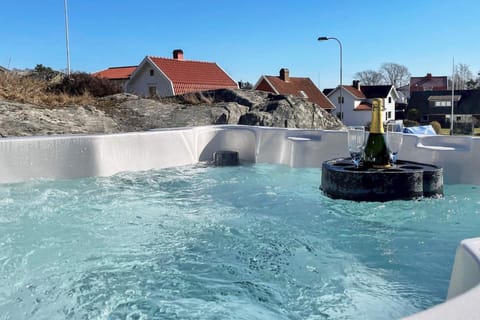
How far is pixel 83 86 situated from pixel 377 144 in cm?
721

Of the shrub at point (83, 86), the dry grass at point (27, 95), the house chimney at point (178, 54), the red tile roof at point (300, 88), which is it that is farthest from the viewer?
the red tile roof at point (300, 88)

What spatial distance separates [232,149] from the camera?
15.5ft

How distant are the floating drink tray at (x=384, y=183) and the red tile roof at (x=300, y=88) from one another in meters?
23.8

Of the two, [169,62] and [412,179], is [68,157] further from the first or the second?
[169,62]

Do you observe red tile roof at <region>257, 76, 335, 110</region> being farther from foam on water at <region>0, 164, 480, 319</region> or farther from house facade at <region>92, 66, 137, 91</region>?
foam on water at <region>0, 164, 480, 319</region>

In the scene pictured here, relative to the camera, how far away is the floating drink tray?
2475 millimetres

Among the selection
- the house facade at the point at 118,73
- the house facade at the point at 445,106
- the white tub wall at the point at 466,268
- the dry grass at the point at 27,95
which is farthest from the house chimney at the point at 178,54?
the house facade at the point at 445,106

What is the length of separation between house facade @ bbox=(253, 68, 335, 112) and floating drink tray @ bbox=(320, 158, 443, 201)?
76.2 feet

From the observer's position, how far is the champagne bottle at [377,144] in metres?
2.66

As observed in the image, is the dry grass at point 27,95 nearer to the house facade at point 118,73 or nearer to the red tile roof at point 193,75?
the red tile roof at point 193,75

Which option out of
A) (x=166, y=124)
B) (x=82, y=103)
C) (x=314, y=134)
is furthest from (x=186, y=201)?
(x=82, y=103)

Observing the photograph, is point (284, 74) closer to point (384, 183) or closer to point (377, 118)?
point (377, 118)

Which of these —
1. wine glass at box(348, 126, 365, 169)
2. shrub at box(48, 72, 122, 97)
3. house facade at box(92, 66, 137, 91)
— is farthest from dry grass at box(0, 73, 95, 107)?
house facade at box(92, 66, 137, 91)

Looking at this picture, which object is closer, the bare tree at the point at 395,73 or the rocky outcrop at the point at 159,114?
the rocky outcrop at the point at 159,114
